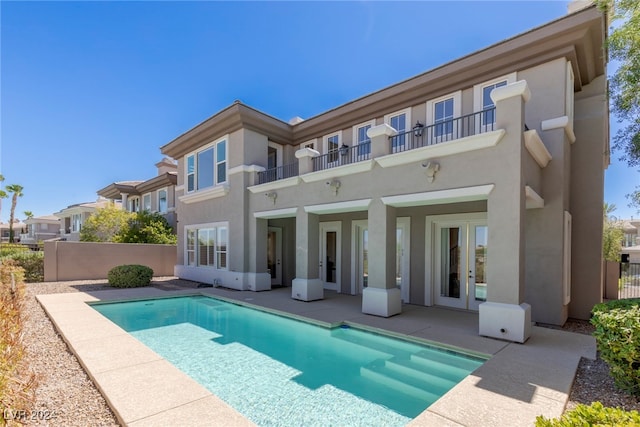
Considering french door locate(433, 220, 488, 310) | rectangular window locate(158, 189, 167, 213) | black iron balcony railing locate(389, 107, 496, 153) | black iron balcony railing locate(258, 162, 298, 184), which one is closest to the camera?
black iron balcony railing locate(389, 107, 496, 153)

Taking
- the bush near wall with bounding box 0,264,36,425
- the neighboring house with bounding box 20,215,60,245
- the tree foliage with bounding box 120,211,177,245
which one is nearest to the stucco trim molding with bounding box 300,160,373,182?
the bush near wall with bounding box 0,264,36,425

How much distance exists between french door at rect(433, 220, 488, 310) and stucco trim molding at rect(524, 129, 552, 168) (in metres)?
A: 2.37

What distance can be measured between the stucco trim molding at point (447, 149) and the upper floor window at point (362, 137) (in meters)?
3.68

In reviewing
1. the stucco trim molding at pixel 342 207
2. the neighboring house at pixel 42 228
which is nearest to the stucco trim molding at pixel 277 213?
the stucco trim molding at pixel 342 207

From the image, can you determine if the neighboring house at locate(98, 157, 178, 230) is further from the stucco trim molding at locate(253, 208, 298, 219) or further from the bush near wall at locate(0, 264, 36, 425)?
the bush near wall at locate(0, 264, 36, 425)

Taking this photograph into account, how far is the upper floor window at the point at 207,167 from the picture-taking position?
1563 centimetres

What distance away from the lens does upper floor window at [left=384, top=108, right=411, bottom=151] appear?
37.9ft

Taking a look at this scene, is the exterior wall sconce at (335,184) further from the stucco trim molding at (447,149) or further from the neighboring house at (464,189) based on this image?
the stucco trim molding at (447,149)

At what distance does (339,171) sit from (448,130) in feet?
12.8

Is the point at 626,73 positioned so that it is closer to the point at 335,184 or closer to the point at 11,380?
the point at 335,184

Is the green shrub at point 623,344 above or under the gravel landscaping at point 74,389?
above

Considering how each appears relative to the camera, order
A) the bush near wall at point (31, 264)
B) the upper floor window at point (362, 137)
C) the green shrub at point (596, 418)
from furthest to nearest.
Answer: the bush near wall at point (31, 264) → the upper floor window at point (362, 137) → the green shrub at point (596, 418)

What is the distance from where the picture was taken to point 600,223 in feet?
29.9

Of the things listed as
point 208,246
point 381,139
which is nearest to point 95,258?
point 208,246
